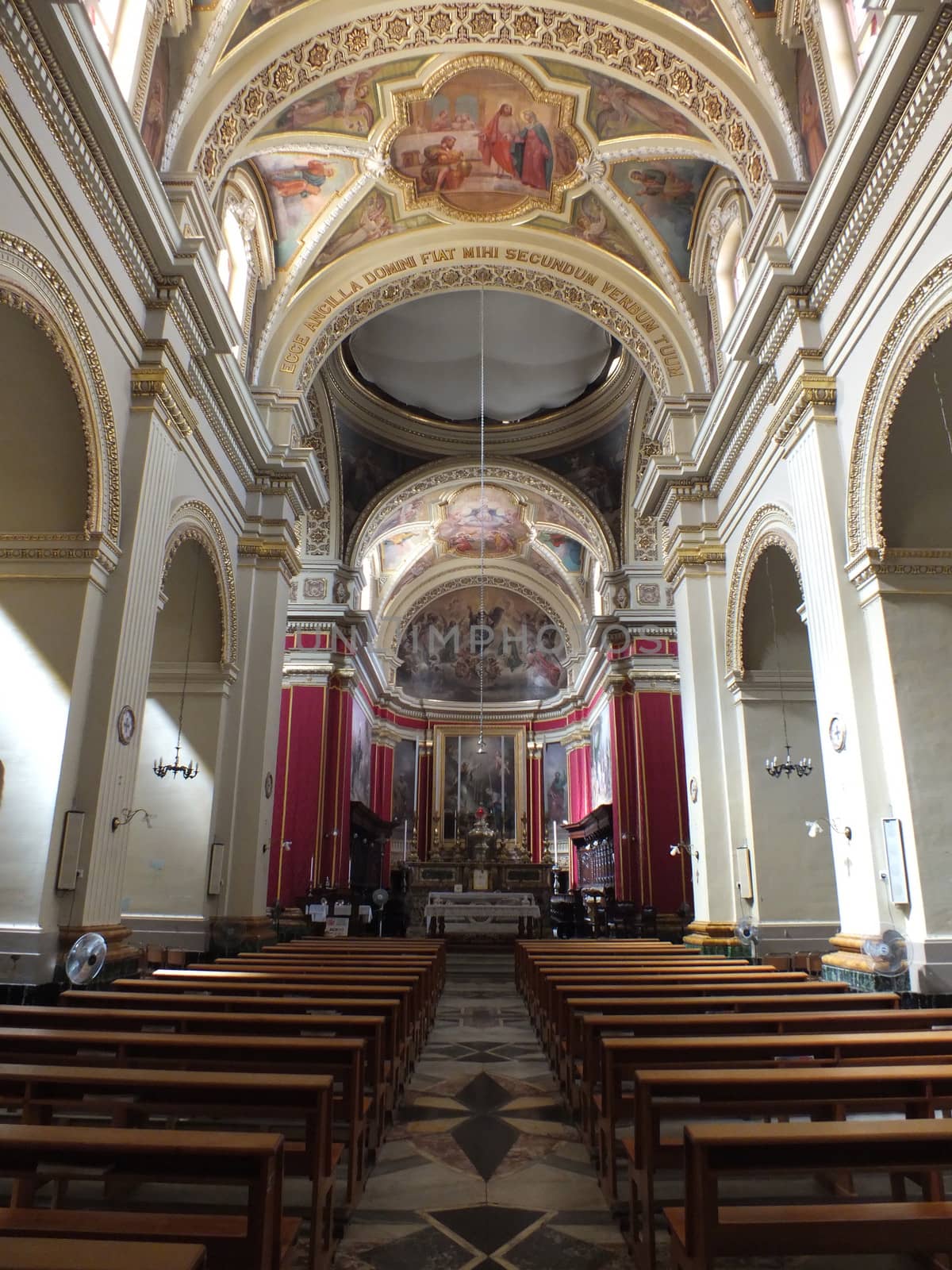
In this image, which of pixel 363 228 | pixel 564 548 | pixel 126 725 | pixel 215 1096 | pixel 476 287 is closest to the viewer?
pixel 215 1096

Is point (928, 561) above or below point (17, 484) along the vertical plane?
below

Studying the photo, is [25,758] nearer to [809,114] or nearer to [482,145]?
[809,114]

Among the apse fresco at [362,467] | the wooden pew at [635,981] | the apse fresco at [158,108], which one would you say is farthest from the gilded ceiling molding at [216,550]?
the apse fresco at [362,467]

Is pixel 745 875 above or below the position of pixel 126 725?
below

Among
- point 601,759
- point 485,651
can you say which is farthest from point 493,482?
point 485,651

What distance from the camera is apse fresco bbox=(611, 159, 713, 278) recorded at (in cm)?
1202

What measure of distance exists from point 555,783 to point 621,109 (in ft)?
72.5

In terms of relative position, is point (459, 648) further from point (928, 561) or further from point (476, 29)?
point (928, 561)

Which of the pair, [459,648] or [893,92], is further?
[459,648]

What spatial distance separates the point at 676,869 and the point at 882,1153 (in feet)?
55.0

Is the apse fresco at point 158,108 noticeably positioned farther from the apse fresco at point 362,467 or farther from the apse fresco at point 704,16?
the apse fresco at point 362,467

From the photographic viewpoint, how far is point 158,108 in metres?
8.88

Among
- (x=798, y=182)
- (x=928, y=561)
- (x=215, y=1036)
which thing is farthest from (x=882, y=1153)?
(x=798, y=182)

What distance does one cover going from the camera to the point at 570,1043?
5.05 metres
